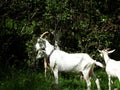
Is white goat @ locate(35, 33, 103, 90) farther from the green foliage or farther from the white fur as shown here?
the green foliage

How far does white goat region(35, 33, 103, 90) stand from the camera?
12242 mm

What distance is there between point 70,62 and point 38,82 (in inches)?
40.3

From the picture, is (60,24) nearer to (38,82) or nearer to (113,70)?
(38,82)

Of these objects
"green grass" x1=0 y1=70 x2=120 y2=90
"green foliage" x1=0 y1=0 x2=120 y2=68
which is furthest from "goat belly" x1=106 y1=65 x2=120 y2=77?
"green foliage" x1=0 y1=0 x2=120 y2=68

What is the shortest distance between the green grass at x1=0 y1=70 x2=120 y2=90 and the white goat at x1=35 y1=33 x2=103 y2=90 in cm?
50

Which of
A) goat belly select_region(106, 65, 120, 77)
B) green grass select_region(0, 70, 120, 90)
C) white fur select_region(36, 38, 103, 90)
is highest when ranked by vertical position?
white fur select_region(36, 38, 103, 90)

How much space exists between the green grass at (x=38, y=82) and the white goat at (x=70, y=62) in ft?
1.63

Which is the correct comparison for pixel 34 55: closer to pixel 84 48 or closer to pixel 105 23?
pixel 84 48

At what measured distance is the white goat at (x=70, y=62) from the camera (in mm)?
12242

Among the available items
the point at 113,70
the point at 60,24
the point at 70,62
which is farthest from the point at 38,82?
the point at 60,24

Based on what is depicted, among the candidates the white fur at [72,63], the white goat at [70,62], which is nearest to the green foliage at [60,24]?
the white goat at [70,62]

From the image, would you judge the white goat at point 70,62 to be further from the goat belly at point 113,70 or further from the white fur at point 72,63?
the goat belly at point 113,70

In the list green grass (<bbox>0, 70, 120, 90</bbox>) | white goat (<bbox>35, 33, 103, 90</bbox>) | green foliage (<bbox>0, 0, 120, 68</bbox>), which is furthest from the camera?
green foliage (<bbox>0, 0, 120, 68</bbox>)

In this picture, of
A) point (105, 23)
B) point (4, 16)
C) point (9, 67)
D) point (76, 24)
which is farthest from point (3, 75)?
point (105, 23)
